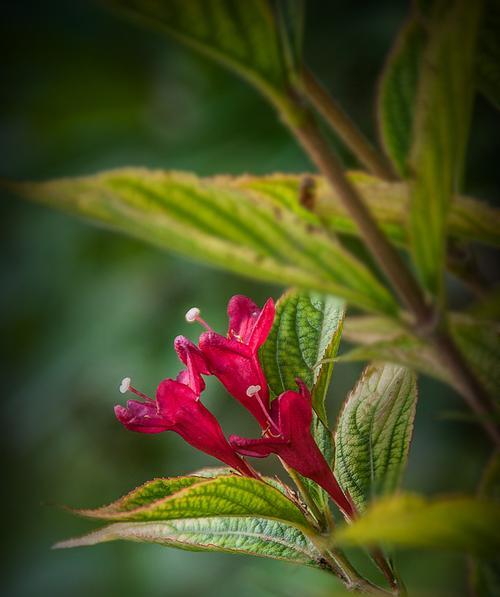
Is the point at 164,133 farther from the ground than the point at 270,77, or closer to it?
farther from the ground

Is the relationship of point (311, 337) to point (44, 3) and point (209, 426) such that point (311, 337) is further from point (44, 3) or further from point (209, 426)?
point (44, 3)

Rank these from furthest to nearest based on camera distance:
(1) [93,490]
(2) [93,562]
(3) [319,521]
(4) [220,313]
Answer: (1) [93,490] → (2) [93,562] → (4) [220,313] → (3) [319,521]

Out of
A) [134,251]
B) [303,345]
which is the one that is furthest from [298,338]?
[134,251]

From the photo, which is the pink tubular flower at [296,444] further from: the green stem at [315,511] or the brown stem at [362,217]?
the brown stem at [362,217]

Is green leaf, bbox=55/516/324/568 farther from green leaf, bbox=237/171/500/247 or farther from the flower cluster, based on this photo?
green leaf, bbox=237/171/500/247

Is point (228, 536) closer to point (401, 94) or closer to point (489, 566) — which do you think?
point (489, 566)

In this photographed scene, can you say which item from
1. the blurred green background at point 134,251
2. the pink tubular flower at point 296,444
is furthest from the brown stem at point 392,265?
the blurred green background at point 134,251

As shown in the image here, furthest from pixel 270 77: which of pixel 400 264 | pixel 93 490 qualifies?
pixel 93 490
